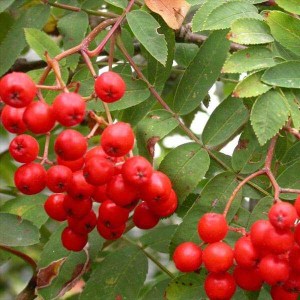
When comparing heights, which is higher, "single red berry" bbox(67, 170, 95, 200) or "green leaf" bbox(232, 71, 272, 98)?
"green leaf" bbox(232, 71, 272, 98)

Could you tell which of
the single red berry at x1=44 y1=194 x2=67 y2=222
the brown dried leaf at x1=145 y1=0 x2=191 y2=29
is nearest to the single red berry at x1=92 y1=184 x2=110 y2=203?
the single red berry at x1=44 y1=194 x2=67 y2=222

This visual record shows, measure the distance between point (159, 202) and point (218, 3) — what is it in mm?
583

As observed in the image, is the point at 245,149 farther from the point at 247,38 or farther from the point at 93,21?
the point at 93,21

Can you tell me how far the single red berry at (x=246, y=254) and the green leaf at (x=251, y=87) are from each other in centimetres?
37

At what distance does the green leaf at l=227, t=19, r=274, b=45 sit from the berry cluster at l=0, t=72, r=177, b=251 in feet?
1.11

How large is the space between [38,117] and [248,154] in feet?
1.99

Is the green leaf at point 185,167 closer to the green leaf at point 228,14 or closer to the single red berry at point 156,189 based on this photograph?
the single red berry at point 156,189

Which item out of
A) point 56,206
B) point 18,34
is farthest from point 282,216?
point 18,34

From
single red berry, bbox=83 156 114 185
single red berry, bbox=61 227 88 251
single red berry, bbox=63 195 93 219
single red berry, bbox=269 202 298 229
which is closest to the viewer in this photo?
single red berry, bbox=269 202 298 229

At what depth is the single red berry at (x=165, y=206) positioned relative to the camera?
1.71m

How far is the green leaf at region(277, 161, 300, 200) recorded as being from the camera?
189cm

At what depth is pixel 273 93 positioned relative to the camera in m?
1.80

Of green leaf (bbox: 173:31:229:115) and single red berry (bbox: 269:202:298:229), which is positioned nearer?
single red berry (bbox: 269:202:298:229)

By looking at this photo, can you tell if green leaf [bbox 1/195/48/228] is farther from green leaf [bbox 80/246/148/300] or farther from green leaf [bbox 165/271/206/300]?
green leaf [bbox 165/271/206/300]
